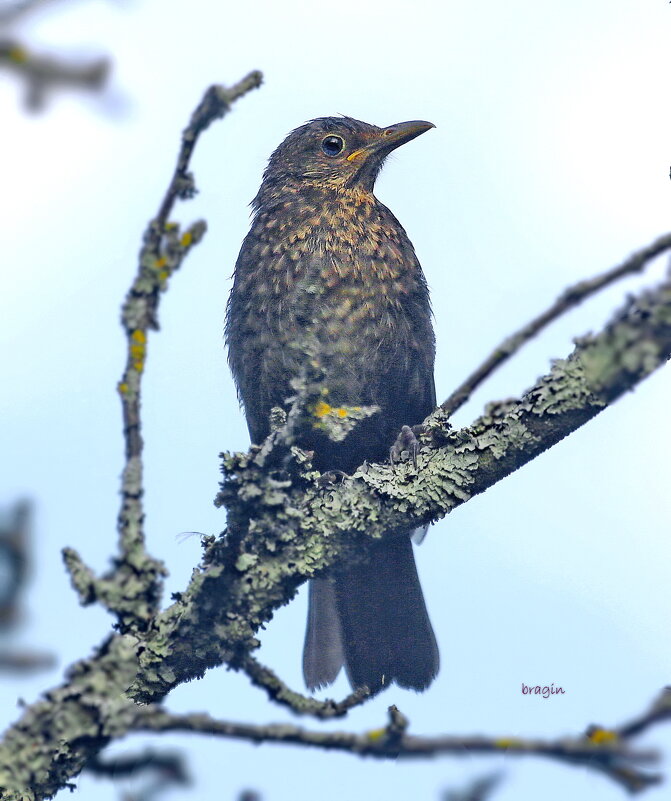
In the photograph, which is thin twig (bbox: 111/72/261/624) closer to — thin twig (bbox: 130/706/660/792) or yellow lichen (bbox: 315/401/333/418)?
thin twig (bbox: 130/706/660/792)

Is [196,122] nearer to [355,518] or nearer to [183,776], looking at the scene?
[183,776]

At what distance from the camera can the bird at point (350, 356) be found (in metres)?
4.07

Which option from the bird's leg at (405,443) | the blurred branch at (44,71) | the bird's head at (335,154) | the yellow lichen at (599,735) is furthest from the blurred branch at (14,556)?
the bird's head at (335,154)

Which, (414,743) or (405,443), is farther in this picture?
(405,443)

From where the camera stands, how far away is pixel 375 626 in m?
4.26

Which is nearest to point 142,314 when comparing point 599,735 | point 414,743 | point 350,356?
point 414,743

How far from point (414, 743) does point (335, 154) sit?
3796 mm

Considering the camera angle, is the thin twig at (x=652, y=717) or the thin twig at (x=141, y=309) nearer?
the thin twig at (x=652, y=717)

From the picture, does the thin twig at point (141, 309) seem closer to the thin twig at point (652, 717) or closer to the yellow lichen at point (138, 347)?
the yellow lichen at point (138, 347)

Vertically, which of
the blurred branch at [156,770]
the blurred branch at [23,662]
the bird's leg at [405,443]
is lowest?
the blurred branch at [156,770]

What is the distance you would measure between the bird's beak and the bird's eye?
10 centimetres

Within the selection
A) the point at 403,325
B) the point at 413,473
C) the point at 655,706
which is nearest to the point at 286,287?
the point at 403,325

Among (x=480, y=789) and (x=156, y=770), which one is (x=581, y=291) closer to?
(x=480, y=789)

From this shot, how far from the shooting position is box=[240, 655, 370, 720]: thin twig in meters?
1.91
